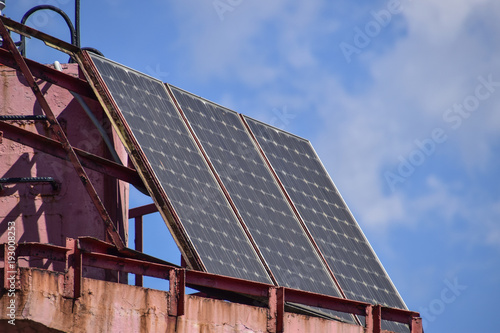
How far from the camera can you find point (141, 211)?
23406mm

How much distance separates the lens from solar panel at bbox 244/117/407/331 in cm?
2077

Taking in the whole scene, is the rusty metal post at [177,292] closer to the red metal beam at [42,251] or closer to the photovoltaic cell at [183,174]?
the photovoltaic cell at [183,174]

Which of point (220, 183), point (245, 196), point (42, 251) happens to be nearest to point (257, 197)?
point (245, 196)

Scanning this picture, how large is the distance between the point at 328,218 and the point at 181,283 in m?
6.79

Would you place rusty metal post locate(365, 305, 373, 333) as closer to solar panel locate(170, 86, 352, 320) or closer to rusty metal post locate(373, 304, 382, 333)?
rusty metal post locate(373, 304, 382, 333)

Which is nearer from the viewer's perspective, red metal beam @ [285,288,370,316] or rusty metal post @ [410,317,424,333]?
red metal beam @ [285,288,370,316]

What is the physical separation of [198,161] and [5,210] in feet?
12.7

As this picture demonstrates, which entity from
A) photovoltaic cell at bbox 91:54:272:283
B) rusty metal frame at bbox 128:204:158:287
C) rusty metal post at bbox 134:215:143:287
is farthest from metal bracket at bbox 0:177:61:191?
rusty metal frame at bbox 128:204:158:287

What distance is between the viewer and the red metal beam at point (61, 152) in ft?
57.2

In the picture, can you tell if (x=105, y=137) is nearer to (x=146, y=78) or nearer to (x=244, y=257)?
(x=146, y=78)

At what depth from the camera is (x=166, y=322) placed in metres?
16.0

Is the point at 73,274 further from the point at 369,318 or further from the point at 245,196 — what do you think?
the point at 245,196

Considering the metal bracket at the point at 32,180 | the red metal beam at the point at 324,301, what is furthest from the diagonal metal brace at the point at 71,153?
the red metal beam at the point at 324,301

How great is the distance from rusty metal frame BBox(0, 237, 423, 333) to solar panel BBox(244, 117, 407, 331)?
2114 millimetres
